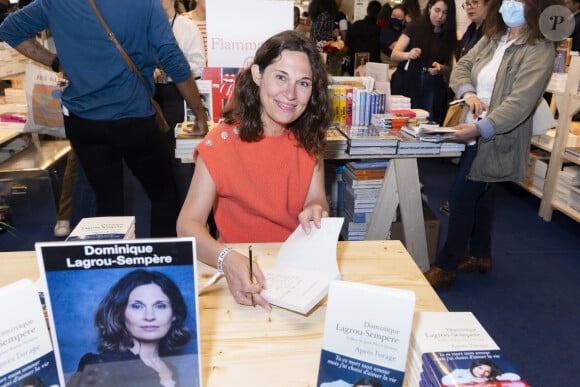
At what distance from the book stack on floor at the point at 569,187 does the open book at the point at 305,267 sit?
3016mm

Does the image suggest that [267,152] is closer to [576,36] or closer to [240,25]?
[240,25]

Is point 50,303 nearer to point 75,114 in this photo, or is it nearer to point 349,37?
point 75,114

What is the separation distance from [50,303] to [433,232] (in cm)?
261

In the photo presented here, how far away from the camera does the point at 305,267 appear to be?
1254 millimetres

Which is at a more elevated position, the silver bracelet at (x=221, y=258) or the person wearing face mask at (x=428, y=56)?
the person wearing face mask at (x=428, y=56)

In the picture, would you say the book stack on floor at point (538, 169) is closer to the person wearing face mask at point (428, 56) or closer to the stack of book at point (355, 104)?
the person wearing face mask at point (428, 56)

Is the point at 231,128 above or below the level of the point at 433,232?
above

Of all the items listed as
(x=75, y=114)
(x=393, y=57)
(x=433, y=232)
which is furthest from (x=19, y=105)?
(x=433, y=232)

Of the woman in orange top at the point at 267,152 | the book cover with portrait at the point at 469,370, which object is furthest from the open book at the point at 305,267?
the book cover with portrait at the point at 469,370

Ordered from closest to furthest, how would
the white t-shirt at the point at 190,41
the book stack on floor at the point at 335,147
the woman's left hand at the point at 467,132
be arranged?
the woman's left hand at the point at 467,132 < the book stack on floor at the point at 335,147 < the white t-shirt at the point at 190,41

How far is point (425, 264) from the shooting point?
2881mm

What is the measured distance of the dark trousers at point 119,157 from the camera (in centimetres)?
234

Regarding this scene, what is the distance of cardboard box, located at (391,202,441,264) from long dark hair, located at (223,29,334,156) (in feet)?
4.70

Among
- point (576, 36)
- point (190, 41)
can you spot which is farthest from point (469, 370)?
point (576, 36)
